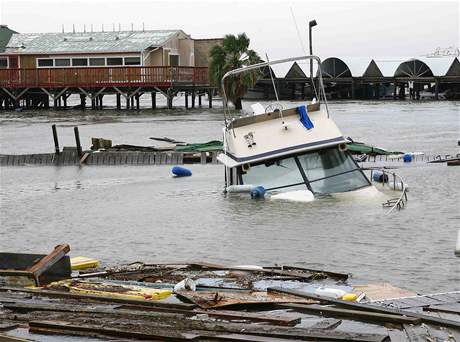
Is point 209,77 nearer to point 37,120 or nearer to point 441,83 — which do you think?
point 37,120

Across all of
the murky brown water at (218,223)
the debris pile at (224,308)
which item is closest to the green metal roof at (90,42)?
the murky brown water at (218,223)

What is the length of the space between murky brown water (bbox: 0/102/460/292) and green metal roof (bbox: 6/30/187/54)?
123 ft

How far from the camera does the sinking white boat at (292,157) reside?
22.9 meters

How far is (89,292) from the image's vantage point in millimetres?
11289

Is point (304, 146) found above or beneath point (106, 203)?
above

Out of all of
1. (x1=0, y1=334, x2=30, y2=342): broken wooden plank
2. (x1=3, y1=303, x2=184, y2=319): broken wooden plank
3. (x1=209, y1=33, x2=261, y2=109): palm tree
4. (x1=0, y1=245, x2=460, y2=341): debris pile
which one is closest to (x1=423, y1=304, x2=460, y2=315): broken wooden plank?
(x1=0, y1=245, x2=460, y2=341): debris pile

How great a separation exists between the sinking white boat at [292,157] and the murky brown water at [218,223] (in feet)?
2.23

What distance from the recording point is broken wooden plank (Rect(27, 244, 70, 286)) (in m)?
12.0

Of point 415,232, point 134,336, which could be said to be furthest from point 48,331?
point 415,232

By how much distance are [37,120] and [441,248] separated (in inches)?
1982

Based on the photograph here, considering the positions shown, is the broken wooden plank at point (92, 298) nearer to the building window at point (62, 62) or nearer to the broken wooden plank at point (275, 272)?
the broken wooden plank at point (275, 272)

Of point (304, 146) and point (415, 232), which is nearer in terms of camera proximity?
point (415, 232)

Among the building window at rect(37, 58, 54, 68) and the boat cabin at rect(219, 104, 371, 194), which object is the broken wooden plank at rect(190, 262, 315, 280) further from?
the building window at rect(37, 58, 54, 68)

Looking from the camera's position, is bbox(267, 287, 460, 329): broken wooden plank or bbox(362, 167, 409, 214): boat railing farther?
bbox(362, 167, 409, 214): boat railing
